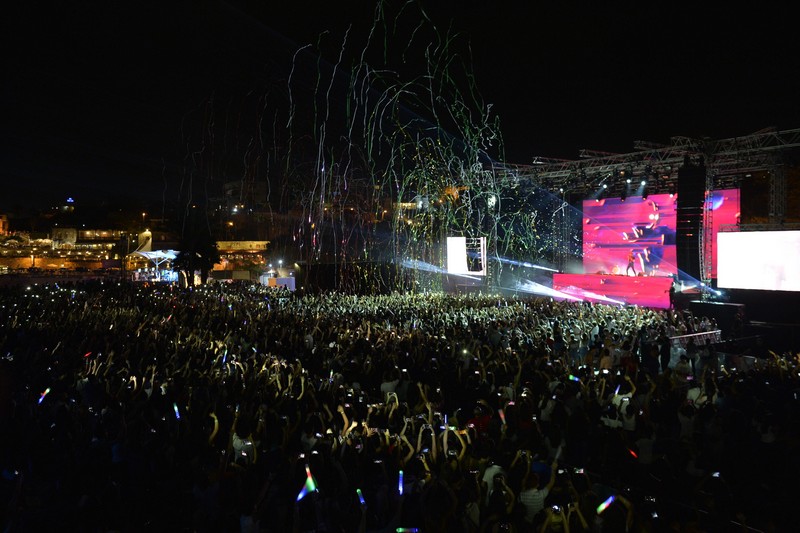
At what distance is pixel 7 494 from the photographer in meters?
3.58

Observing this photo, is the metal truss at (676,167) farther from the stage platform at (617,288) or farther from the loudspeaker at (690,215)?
the stage platform at (617,288)

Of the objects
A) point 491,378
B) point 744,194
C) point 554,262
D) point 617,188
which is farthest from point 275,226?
point 491,378

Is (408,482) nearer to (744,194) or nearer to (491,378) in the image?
(491,378)

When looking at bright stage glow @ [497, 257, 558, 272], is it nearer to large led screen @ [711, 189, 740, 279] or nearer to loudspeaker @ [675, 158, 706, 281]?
large led screen @ [711, 189, 740, 279]

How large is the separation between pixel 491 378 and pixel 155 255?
31.2 meters

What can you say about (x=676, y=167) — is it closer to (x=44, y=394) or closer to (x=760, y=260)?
(x=760, y=260)

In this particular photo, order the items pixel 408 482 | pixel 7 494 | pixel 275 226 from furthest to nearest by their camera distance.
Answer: pixel 275 226 → pixel 408 482 → pixel 7 494

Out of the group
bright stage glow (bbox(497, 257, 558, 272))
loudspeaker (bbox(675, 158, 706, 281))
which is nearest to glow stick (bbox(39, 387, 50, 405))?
loudspeaker (bbox(675, 158, 706, 281))

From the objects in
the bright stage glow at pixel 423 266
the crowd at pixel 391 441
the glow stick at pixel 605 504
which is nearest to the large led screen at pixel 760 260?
the crowd at pixel 391 441

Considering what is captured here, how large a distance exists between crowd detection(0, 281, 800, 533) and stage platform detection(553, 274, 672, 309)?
11344 mm

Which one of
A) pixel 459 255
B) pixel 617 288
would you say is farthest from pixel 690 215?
pixel 459 255

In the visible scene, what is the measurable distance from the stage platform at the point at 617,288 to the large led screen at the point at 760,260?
5.16m

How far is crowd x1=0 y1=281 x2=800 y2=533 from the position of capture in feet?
11.3

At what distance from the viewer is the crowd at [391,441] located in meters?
3.43
